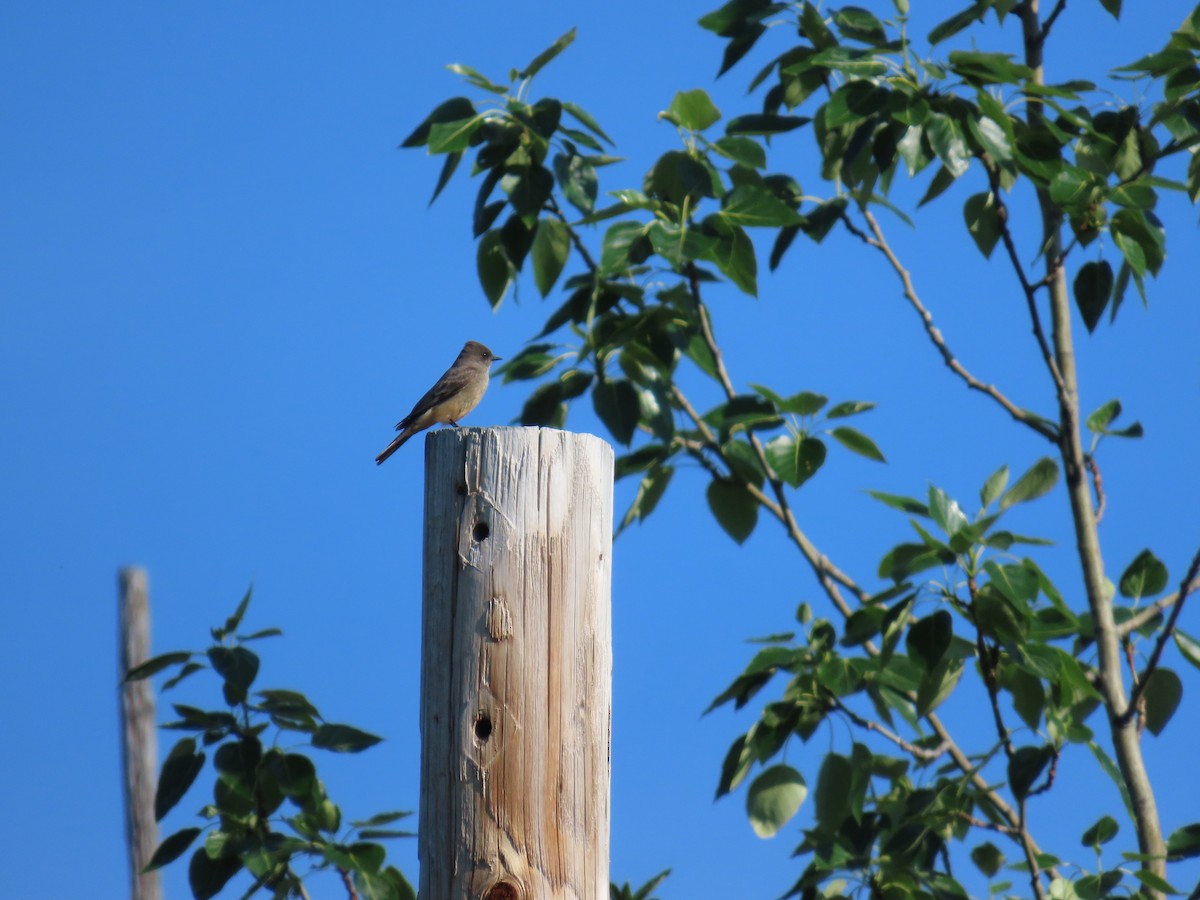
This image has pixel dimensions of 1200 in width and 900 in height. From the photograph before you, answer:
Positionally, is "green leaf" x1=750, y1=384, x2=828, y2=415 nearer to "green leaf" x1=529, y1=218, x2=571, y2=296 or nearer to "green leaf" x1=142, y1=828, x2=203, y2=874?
"green leaf" x1=529, y1=218, x2=571, y2=296

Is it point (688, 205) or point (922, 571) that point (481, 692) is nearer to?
point (922, 571)

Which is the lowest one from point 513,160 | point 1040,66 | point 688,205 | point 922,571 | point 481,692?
point 481,692

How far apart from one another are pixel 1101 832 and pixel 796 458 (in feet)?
5.67

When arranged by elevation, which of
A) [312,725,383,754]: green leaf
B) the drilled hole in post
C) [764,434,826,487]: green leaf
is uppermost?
[764,434,826,487]: green leaf

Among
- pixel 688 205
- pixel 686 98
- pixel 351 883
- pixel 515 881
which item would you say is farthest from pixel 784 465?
pixel 515 881

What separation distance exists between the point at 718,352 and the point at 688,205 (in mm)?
736

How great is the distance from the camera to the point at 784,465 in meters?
4.88

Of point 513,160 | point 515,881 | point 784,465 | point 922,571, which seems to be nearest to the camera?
point 515,881

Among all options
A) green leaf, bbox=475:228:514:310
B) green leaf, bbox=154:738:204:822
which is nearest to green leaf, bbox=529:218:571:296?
green leaf, bbox=475:228:514:310

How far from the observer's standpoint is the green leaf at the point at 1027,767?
446cm

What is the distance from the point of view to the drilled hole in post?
8.69 ft

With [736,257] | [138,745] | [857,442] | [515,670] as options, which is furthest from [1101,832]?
[138,745]

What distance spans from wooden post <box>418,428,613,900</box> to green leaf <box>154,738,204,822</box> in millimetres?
2039

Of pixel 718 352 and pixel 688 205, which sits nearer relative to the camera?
pixel 688 205
